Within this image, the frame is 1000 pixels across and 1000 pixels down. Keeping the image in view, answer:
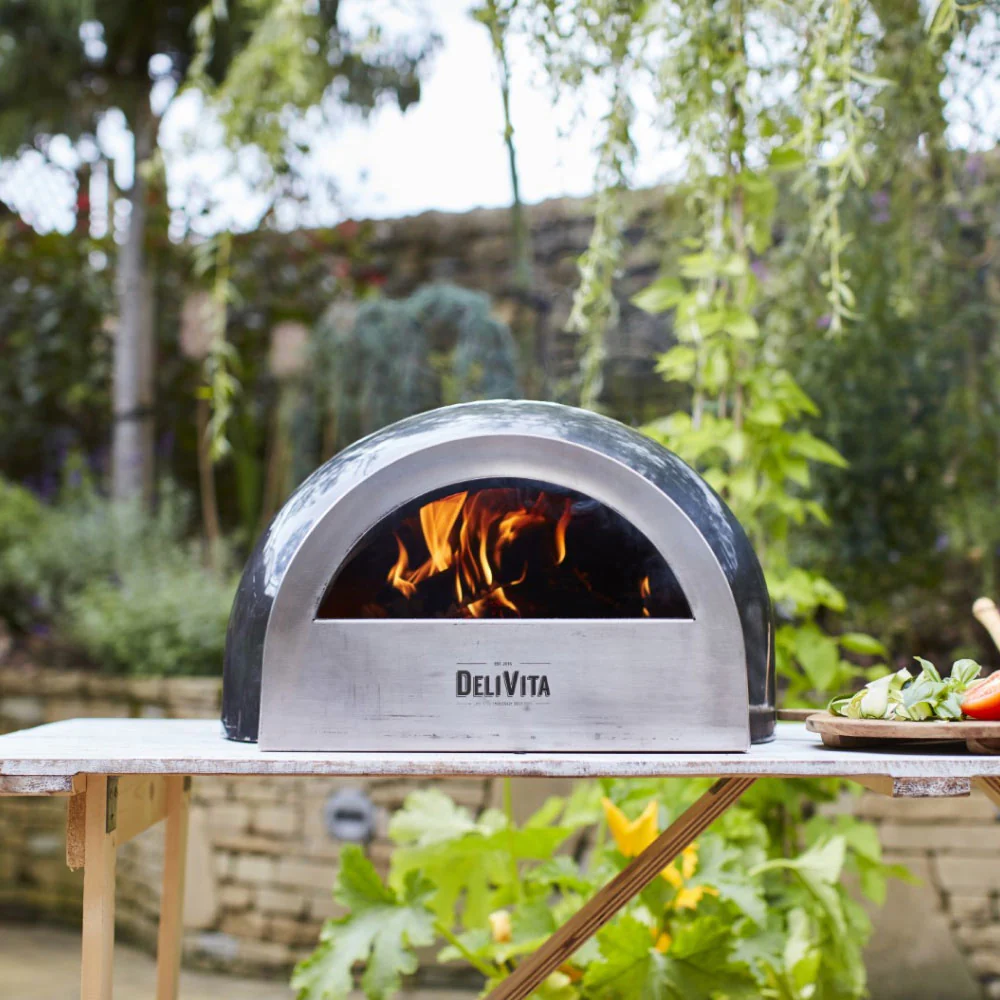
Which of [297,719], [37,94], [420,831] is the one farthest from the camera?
[37,94]

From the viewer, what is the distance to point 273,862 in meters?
3.58

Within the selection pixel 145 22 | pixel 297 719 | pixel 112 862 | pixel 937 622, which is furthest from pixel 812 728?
pixel 145 22

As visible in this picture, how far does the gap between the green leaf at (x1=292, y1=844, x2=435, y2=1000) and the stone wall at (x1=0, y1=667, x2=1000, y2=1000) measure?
156 cm

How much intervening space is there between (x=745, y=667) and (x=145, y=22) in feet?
14.1

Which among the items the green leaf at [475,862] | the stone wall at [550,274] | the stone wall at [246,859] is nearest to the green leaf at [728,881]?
the green leaf at [475,862]

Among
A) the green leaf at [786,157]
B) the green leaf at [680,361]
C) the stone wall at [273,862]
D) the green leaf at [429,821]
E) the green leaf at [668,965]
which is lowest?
the stone wall at [273,862]

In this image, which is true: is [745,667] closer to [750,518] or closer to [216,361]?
[750,518]

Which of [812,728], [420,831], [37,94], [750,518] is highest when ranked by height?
[37,94]

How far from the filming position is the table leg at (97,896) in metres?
1.19

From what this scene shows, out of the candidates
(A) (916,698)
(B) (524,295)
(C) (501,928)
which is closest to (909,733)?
(A) (916,698)

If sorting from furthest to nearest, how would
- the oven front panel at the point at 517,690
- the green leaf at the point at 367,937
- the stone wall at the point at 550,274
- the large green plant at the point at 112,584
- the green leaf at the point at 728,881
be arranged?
the stone wall at the point at 550,274 < the large green plant at the point at 112,584 < the green leaf at the point at 728,881 < the green leaf at the point at 367,937 < the oven front panel at the point at 517,690

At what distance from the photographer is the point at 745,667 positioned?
1240mm

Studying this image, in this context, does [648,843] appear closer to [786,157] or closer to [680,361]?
[680,361]

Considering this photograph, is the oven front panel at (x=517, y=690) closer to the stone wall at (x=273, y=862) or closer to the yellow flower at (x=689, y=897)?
the yellow flower at (x=689, y=897)
